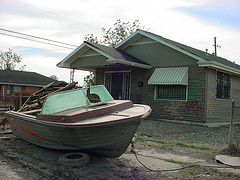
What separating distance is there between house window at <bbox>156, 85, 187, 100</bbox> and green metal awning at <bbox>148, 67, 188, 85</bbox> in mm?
646

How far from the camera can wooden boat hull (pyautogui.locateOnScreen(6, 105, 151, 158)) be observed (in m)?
4.91

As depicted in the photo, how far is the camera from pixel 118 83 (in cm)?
1579

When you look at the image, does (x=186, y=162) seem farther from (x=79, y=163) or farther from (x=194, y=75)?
(x=194, y=75)

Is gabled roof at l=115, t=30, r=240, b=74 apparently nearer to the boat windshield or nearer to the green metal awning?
the green metal awning

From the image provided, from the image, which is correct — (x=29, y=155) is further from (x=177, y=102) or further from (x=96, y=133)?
(x=177, y=102)

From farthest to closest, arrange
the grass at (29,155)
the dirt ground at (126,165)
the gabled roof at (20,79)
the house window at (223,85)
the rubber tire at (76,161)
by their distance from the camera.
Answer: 1. the gabled roof at (20,79)
2. the house window at (223,85)
3. the grass at (29,155)
4. the rubber tire at (76,161)
5. the dirt ground at (126,165)

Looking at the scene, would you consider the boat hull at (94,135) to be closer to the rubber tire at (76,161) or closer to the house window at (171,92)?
the rubber tire at (76,161)

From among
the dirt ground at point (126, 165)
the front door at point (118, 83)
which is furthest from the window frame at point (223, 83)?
the dirt ground at point (126, 165)

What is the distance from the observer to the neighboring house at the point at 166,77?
12.6 m

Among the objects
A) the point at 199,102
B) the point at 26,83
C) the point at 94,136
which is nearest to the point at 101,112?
the point at 94,136

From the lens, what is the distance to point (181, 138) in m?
8.98

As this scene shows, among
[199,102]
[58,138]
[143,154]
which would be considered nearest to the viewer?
[58,138]

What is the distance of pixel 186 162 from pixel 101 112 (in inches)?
88.4

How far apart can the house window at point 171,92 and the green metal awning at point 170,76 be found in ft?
2.12
